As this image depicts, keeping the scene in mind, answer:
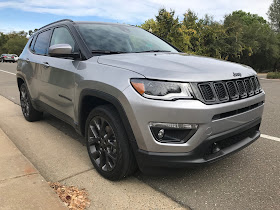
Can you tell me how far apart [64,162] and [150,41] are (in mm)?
2033

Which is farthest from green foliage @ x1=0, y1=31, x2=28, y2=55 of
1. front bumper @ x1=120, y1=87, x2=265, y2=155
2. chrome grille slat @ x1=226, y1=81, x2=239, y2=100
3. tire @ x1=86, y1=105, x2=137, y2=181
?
chrome grille slat @ x1=226, y1=81, x2=239, y2=100

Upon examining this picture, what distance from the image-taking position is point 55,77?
3.62m

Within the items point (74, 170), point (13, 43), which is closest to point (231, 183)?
point (74, 170)

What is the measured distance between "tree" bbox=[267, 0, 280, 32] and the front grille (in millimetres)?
56396

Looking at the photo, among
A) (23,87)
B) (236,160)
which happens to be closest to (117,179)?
(236,160)

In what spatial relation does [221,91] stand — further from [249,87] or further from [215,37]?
[215,37]

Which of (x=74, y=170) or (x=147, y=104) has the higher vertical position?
(x=147, y=104)

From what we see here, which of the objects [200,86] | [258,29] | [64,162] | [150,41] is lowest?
[64,162]

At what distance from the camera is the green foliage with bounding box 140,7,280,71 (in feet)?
55.6

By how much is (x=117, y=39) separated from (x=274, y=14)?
2266 inches

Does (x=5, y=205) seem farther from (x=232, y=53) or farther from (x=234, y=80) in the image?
(x=232, y=53)

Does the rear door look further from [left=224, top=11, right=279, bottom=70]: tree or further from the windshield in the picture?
[left=224, top=11, right=279, bottom=70]: tree

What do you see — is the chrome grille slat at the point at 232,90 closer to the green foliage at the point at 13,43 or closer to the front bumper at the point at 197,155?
the front bumper at the point at 197,155

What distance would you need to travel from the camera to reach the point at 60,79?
348cm
